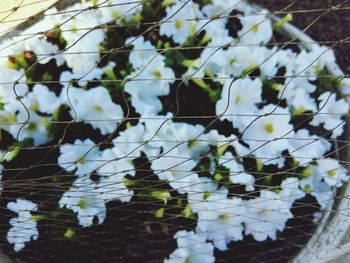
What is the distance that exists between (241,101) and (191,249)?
312 mm

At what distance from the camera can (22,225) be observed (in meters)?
1.13

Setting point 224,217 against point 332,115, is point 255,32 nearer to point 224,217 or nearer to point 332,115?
point 332,115

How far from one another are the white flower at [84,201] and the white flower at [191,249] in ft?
0.54

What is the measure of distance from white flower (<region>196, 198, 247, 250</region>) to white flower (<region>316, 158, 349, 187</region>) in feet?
0.59

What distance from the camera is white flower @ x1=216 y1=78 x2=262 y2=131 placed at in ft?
3.61

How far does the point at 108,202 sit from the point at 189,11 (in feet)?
1.49

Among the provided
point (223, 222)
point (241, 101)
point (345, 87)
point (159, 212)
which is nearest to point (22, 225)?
point (159, 212)

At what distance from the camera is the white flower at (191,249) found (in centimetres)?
111

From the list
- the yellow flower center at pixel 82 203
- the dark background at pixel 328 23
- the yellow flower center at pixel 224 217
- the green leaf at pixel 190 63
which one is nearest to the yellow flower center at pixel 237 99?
the green leaf at pixel 190 63

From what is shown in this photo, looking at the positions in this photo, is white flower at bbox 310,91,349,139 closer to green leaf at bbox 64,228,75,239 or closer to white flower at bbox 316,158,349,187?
white flower at bbox 316,158,349,187

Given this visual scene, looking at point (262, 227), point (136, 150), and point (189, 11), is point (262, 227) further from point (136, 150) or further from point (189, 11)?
point (189, 11)

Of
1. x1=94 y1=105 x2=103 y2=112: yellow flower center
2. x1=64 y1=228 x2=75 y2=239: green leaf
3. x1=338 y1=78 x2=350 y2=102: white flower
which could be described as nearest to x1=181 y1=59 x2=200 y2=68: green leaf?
x1=94 y1=105 x2=103 y2=112: yellow flower center

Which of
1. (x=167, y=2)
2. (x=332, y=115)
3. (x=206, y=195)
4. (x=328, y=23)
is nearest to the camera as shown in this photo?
(x=206, y=195)

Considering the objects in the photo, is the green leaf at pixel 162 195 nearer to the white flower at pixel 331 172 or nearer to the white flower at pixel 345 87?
the white flower at pixel 331 172
